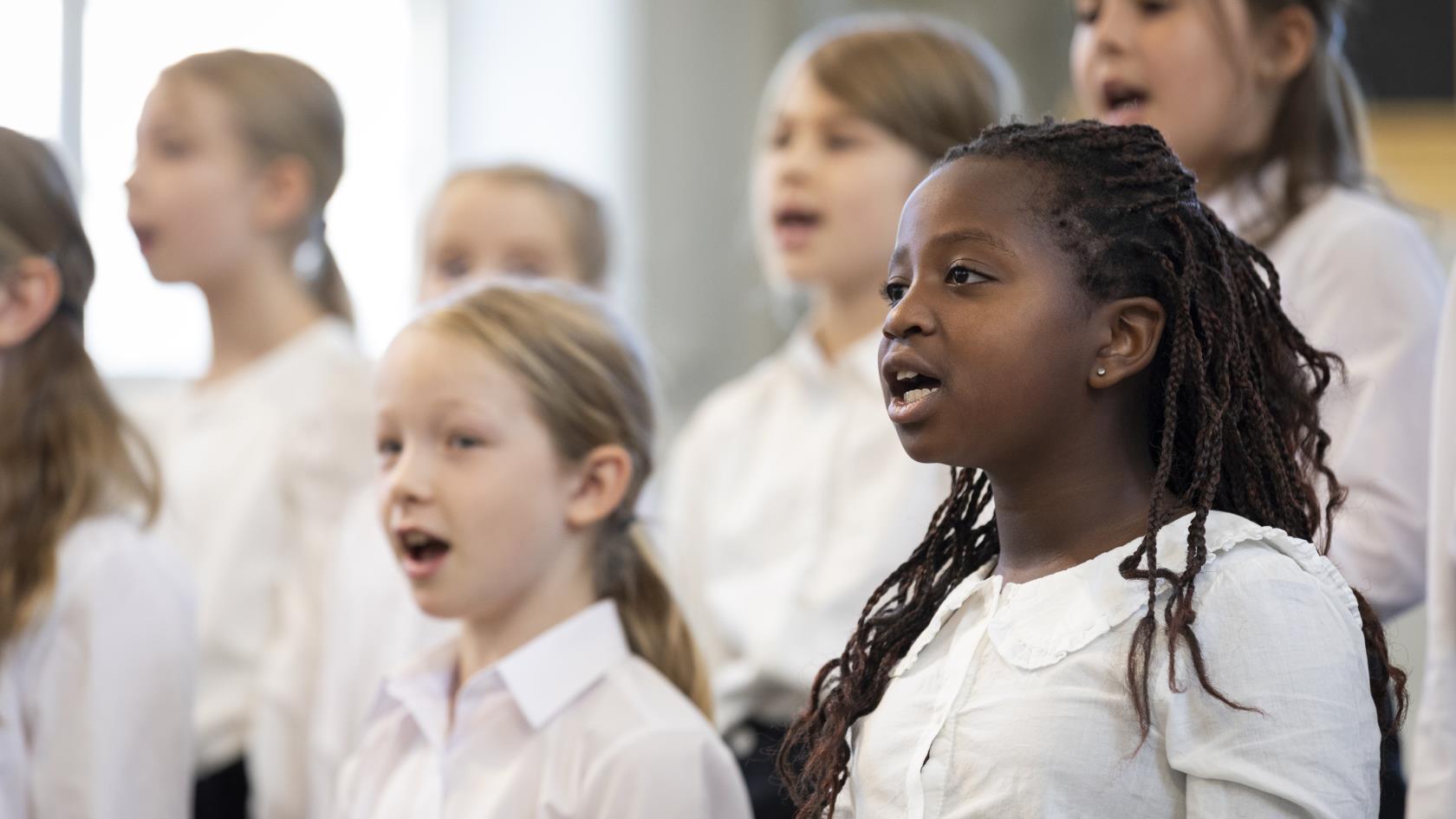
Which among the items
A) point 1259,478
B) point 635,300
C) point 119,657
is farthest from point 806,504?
point 635,300

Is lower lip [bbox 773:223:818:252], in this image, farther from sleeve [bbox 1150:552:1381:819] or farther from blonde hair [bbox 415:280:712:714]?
sleeve [bbox 1150:552:1381:819]

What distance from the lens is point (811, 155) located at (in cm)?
242

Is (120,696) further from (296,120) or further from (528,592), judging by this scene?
→ (296,120)

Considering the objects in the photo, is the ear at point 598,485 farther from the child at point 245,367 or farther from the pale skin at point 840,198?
the child at point 245,367

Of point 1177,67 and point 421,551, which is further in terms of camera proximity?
point 1177,67

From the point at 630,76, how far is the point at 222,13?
101cm

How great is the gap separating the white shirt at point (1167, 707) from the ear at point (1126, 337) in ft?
0.36

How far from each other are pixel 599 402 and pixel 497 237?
38.1 inches

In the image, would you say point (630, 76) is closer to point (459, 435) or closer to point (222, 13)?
point (222, 13)

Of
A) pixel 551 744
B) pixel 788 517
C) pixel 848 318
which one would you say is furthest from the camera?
pixel 848 318

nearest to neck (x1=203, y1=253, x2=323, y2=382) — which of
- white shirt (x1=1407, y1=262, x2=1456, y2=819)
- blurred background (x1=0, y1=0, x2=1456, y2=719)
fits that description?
blurred background (x1=0, y1=0, x2=1456, y2=719)

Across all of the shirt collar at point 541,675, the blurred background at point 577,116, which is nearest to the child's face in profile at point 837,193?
the shirt collar at point 541,675

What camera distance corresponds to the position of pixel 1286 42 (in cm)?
191

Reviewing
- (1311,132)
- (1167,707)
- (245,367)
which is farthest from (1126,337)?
(245,367)
